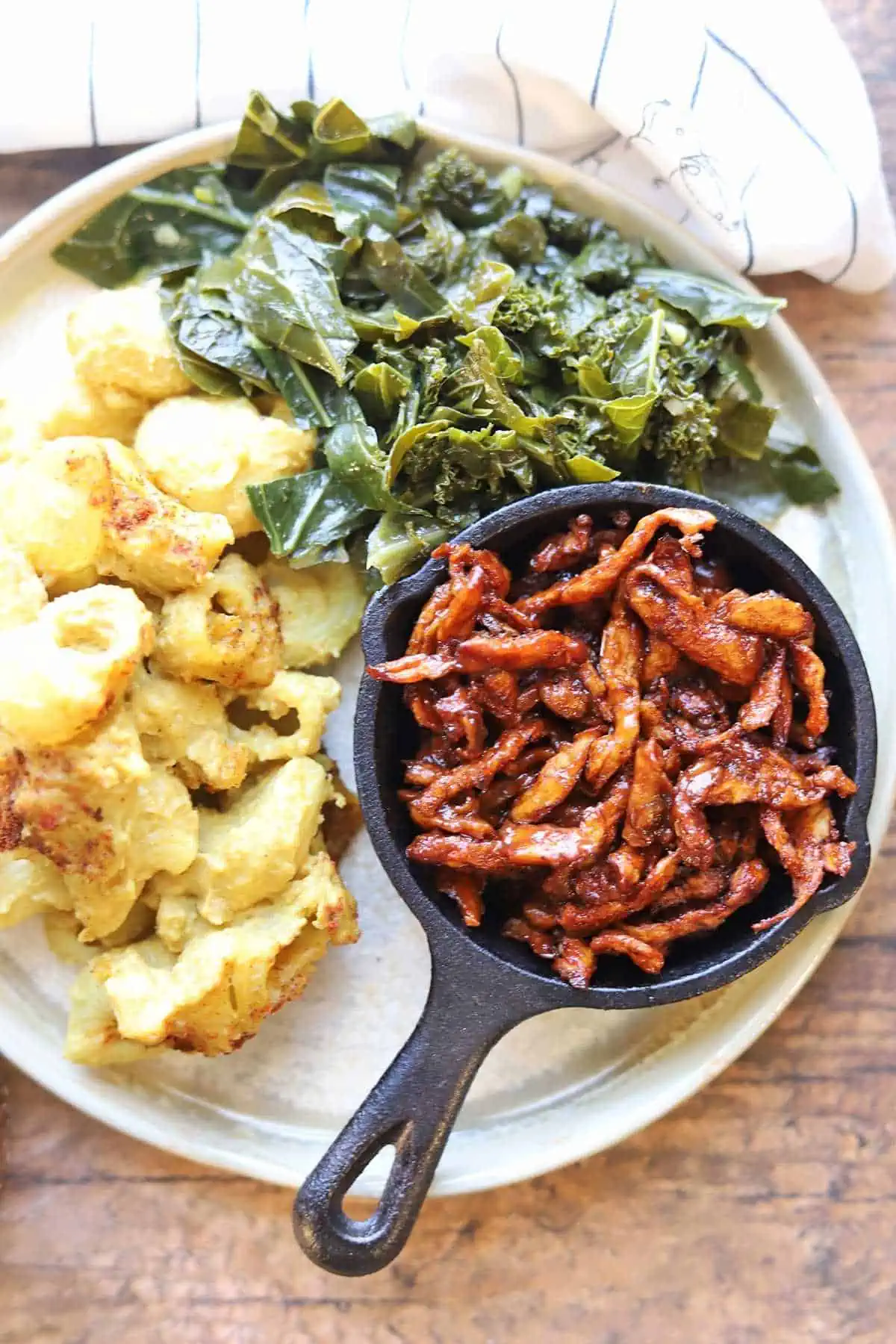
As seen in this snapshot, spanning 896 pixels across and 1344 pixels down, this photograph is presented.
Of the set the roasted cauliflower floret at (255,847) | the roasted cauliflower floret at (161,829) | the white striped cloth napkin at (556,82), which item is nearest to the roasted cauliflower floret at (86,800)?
the roasted cauliflower floret at (161,829)

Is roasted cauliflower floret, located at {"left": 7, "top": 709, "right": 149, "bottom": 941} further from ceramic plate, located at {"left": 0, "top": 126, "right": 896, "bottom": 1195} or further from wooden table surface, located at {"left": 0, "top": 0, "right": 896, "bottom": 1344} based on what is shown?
wooden table surface, located at {"left": 0, "top": 0, "right": 896, "bottom": 1344}

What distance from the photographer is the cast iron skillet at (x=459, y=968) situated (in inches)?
79.4

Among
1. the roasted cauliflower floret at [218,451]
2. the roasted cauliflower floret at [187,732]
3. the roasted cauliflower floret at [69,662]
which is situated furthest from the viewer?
the roasted cauliflower floret at [218,451]

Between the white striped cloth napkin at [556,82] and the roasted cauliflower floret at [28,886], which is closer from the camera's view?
the roasted cauliflower floret at [28,886]

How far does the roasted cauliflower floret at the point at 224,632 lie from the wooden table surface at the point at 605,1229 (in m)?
1.23

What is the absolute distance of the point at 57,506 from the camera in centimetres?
203

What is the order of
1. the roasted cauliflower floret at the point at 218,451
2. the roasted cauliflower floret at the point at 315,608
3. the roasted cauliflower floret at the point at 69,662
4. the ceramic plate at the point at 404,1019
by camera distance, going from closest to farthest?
1. the roasted cauliflower floret at the point at 69,662
2. the roasted cauliflower floret at the point at 218,451
3. the roasted cauliflower floret at the point at 315,608
4. the ceramic plate at the point at 404,1019

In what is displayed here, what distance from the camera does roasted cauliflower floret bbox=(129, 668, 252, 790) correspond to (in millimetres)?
2119

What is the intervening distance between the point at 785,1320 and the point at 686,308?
2.40 metres

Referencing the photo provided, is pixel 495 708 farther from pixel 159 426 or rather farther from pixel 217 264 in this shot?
pixel 217 264

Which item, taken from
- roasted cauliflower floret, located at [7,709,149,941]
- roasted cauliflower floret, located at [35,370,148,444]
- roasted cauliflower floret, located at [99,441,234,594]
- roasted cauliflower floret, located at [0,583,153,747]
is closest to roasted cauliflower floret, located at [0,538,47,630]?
roasted cauliflower floret, located at [0,583,153,747]

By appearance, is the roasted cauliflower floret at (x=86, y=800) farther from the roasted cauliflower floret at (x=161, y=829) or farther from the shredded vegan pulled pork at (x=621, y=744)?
the shredded vegan pulled pork at (x=621, y=744)

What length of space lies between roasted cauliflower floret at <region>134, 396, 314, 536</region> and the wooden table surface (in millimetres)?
1467

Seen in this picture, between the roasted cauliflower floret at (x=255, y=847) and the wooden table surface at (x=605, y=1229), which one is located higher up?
the roasted cauliflower floret at (x=255, y=847)
